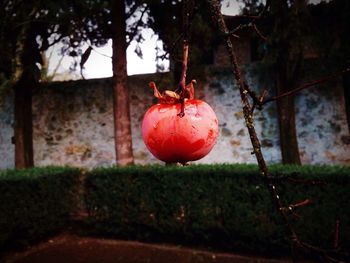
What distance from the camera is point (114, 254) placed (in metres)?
4.78

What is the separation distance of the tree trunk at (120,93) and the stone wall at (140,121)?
2.47 ft

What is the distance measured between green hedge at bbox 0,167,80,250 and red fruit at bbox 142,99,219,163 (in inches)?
173

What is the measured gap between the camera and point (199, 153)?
926 mm

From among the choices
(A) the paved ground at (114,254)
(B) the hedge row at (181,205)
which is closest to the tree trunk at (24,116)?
(B) the hedge row at (181,205)

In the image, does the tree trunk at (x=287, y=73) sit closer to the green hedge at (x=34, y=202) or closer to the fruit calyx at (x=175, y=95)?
the green hedge at (x=34, y=202)

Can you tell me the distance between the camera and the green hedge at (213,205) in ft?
13.8

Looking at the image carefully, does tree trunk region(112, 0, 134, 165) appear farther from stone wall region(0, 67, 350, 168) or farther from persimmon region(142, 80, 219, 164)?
persimmon region(142, 80, 219, 164)

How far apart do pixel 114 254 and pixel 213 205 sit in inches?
60.5

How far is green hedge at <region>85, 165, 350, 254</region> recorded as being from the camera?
4203 millimetres

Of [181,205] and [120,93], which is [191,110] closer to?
[181,205]

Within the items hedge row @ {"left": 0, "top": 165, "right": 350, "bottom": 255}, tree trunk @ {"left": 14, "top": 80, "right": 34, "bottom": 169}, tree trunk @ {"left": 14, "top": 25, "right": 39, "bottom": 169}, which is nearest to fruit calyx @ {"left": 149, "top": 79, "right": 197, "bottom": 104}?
hedge row @ {"left": 0, "top": 165, "right": 350, "bottom": 255}

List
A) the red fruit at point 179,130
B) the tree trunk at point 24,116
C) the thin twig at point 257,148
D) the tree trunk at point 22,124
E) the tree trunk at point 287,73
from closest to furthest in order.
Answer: the thin twig at point 257,148 < the red fruit at point 179,130 < the tree trunk at point 287,73 < the tree trunk at point 24,116 < the tree trunk at point 22,124

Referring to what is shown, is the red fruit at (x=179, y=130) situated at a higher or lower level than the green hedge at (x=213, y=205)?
higher

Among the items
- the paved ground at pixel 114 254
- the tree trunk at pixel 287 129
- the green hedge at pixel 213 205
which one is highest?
the tree trunk at pixel 287 129
